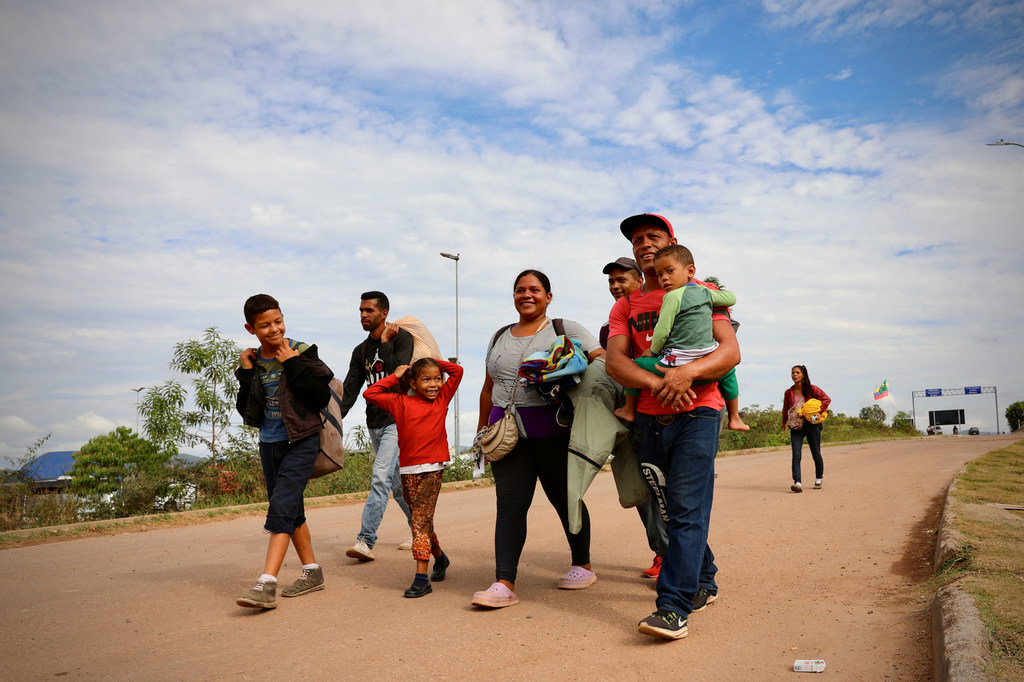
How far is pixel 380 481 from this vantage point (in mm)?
6914

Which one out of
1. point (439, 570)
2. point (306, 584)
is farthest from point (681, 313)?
point (306, 584)

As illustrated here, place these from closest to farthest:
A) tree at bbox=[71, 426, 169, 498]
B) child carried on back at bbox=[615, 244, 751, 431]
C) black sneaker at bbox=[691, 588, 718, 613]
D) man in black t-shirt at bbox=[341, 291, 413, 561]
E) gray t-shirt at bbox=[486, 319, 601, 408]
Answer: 1. child carried on back at bbox=[615, 244, 751, 431]
2. black sneaker at bbox=[691, 588, 718, 613]
3. gray t-shirt at bbox=[486, 319, 601, 408]
4. man in black t-shirt at bbox=[341, 291, 413, 561]
5. tree at bbox=[71, 426, 169, 498]

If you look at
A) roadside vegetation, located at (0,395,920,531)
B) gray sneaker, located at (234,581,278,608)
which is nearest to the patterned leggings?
gray sneaker, located at (234,581,278,608)

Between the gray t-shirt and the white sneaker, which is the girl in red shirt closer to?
the gray t-shirt

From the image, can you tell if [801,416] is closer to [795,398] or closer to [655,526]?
[795,398]

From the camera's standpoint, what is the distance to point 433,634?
175 inches

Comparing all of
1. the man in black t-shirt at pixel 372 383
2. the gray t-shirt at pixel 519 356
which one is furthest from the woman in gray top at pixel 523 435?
the man in black t-shirt at pixel 372 383

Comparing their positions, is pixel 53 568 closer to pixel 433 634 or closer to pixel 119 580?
pixel 119 580

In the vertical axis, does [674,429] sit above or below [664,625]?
above

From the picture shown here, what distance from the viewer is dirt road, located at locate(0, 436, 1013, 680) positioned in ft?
12.8

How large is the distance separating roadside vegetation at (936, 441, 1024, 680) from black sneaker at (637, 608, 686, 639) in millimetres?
1460

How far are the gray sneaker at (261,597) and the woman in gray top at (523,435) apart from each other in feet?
4.55

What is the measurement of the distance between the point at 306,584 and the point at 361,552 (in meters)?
1.21

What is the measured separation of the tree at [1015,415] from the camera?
106375 mm
